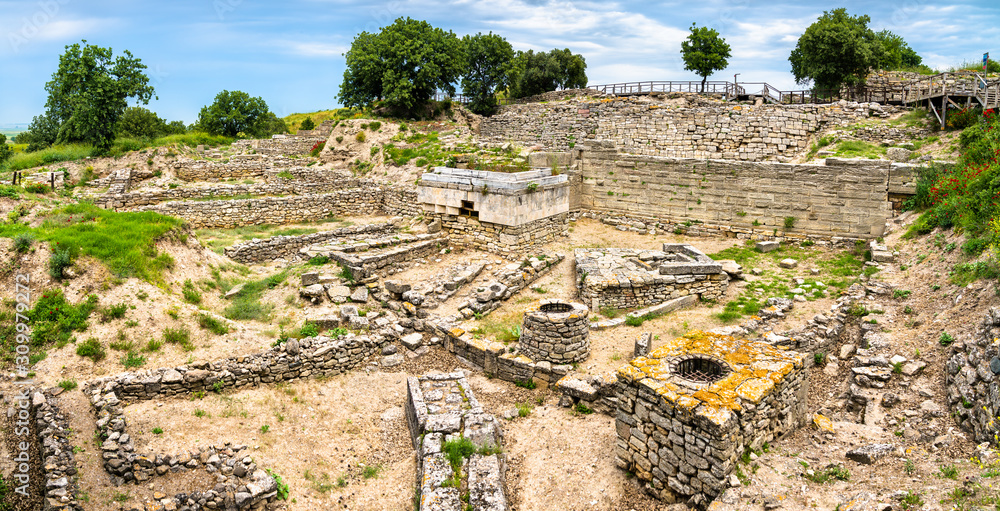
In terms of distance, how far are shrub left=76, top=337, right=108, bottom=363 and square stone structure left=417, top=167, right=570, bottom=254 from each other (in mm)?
8047

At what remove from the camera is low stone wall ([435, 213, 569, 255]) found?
1345cm

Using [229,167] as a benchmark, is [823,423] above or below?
below

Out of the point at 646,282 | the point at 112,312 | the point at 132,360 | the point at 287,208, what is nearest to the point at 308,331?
the point at 132,360

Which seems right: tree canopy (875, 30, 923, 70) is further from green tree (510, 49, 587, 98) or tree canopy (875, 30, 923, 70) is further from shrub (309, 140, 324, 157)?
shrub (309, 140, 324, 157)

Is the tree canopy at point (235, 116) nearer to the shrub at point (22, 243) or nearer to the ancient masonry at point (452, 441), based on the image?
the shrub at point (22, 243)

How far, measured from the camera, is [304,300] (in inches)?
432

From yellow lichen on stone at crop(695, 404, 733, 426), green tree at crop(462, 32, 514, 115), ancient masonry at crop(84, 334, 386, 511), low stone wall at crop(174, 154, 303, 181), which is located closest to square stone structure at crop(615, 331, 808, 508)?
yellow lichen on stone at crop(695, 404, 733, 426)

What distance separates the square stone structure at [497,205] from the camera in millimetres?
13312

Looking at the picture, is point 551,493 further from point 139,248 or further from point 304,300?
point 139,248

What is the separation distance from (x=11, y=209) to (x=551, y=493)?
12908 millimetres

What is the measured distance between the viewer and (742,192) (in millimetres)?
15312

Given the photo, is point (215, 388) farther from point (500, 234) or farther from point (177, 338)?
point (500, 234)

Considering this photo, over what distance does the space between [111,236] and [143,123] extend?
108ft

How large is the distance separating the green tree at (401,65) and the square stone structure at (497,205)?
17108 millimetres
